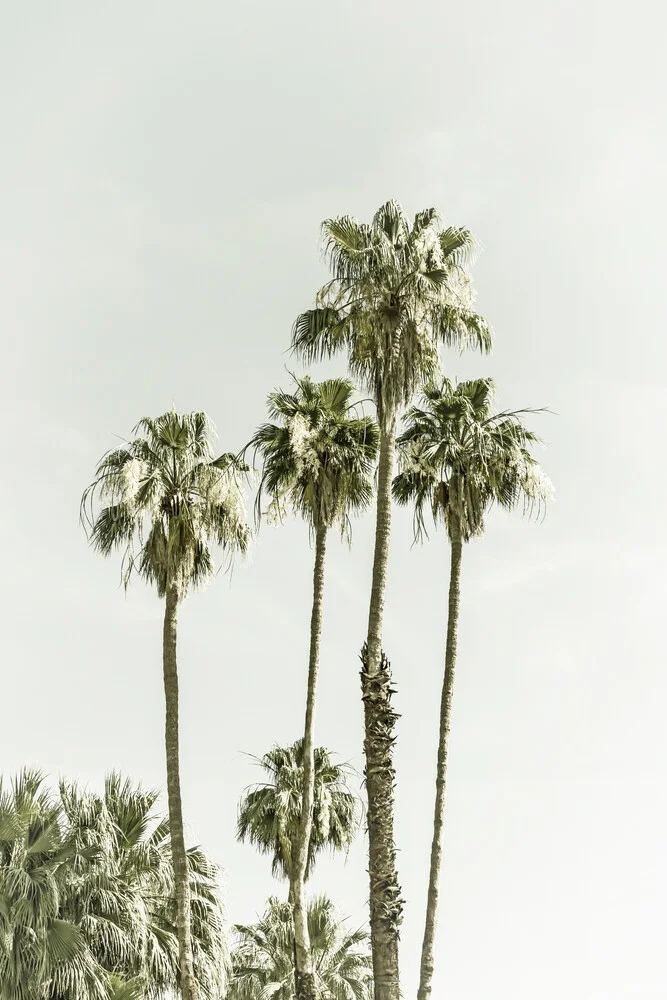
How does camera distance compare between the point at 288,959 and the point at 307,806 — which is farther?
the point at 288,959

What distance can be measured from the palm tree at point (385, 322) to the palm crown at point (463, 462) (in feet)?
10.8

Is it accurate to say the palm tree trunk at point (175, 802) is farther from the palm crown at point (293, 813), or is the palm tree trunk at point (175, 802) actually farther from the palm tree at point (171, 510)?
the palm crown at point (293, 813)

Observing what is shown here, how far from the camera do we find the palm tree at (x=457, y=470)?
62.3ft

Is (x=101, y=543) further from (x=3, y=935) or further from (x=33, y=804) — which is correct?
(x=3, y=935)

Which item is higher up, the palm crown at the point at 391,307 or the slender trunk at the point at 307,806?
the palm crown at the point at 391,307

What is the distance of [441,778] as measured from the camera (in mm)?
17969

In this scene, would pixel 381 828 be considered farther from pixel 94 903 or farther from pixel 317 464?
pixel 317 464

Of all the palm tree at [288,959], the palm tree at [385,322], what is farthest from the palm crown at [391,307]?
the palm tree at [288,959]

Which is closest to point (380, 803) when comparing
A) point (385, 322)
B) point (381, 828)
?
point (381, 828)

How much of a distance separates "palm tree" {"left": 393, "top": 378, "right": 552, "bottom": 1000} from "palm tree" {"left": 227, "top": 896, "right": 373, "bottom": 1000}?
397 inches

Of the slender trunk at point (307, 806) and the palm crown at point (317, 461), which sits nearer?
the slender trunk at point (307, 806)

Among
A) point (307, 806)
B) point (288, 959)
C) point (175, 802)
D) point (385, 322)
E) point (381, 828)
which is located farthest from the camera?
point (288, 959)

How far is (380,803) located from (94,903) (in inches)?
226

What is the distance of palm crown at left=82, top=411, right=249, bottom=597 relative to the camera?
736 inches
